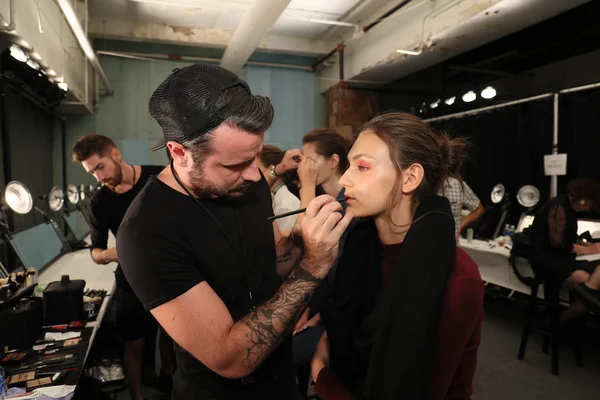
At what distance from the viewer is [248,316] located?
1.02 meters

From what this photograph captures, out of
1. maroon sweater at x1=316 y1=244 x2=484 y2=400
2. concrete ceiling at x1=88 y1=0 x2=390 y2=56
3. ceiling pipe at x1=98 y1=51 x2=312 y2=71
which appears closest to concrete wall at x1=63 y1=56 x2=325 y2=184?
ceiling pipe at x1=98 y1=51 x2=312 y2=71

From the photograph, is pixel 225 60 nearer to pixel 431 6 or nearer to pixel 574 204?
pixel 431 6

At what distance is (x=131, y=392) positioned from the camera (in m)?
2.58

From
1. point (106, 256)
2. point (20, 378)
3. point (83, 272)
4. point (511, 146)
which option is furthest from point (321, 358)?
point (511, 146)

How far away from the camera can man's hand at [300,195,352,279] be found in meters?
1.05

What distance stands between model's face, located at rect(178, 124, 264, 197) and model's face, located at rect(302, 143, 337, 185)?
4.08ft

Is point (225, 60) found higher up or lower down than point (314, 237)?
higher up

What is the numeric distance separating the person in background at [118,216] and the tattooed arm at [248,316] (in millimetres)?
1697

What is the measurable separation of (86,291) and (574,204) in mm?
4067

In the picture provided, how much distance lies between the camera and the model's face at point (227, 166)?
1.04 metres

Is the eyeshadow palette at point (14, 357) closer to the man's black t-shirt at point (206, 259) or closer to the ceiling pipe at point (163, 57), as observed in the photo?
the man's black t-shirt at point (206, 259)

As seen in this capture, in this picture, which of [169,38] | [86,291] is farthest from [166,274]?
[169,38]

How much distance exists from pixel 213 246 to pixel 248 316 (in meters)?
0.22

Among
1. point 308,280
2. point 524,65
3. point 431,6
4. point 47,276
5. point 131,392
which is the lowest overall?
point 131,392
